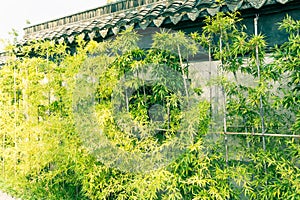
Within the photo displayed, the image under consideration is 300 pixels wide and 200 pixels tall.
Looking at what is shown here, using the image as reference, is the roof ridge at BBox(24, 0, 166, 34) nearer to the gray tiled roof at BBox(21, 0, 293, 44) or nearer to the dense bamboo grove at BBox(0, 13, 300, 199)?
the gray tiled roof at BBox(21, 0, 293, 44)

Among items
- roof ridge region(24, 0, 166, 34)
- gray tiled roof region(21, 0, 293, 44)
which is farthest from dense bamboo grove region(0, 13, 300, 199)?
roof ridge region(24, 0, 166, 34)

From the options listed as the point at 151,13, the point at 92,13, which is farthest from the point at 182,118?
the point at 92,13

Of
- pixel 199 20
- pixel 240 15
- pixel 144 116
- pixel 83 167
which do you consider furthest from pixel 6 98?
pixel 240 15

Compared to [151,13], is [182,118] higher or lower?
lower

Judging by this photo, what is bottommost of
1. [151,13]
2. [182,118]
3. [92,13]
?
[182,118]

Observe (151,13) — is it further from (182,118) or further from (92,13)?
(92,13)

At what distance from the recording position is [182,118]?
331 centimetres

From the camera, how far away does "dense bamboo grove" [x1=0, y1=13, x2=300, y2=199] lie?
9.78 feet

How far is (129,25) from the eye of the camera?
3.94 m

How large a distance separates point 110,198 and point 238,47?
2.24 meters

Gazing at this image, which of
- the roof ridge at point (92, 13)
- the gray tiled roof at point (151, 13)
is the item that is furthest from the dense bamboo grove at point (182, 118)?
the roof ridge at point (92, 13)

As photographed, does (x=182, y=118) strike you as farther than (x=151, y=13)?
No

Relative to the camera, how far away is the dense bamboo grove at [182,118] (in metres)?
2.98

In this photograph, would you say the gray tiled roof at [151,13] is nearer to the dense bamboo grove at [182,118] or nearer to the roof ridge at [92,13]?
the roof ridge at [92,13]
